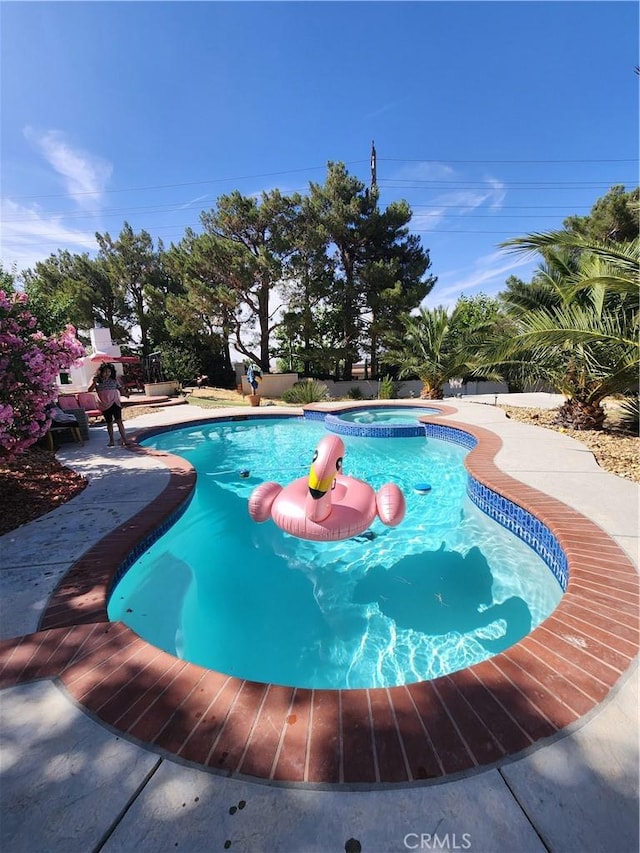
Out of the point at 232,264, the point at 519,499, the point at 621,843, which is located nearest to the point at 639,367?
the point at 519,499

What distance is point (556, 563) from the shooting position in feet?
13.3

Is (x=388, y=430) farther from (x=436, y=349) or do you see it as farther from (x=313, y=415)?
(x=436, y=349)

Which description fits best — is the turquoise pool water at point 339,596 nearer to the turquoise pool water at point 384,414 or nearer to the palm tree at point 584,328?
the palm tree at point 584,328

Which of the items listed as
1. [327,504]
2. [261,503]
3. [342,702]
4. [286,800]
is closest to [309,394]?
[261,503]

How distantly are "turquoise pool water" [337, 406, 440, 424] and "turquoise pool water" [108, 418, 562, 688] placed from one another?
288 inches

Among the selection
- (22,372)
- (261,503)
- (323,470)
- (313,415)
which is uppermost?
(22,372)

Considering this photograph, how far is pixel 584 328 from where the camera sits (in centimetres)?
729

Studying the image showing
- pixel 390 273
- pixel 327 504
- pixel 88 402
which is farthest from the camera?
pixel 390 273

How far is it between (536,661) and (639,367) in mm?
7802

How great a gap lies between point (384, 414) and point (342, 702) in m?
13.0

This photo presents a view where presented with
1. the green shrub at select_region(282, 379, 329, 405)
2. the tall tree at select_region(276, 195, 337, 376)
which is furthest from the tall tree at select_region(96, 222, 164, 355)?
the green shrub at select_region(282, 379, 329, 405)

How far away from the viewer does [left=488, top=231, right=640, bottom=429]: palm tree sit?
6676 mm

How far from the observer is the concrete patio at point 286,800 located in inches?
59.4

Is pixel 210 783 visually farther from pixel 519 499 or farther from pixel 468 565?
pixel 519 499
